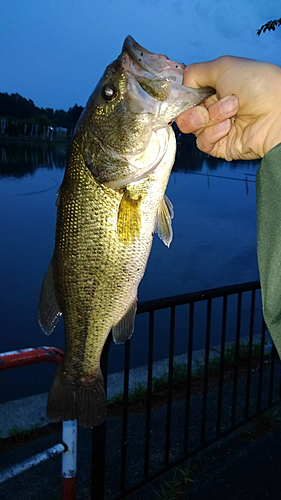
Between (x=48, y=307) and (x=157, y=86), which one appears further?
(x=48, y=307)

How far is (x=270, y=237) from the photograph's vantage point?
1.58 metres

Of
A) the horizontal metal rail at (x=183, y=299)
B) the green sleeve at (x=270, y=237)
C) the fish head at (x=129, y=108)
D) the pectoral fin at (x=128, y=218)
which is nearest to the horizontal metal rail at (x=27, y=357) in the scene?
the horizontal metal rail at (x=183, y=299)

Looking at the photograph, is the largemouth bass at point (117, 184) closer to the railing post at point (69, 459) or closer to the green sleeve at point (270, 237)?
the green sleeve at point (270, 237)

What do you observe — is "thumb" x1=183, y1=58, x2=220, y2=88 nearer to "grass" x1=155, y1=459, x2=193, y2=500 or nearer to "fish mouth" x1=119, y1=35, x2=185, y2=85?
"fish mouth" x1=119, y1=35, x2=185, y2=85

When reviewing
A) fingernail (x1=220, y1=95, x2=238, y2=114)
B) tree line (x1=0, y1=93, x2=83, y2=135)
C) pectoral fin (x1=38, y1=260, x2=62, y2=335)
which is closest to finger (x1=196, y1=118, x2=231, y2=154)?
fingernail (x1=220, y1=95, x2=238, y2=114)

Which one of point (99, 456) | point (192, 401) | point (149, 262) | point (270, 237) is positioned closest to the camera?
point (270, 237)

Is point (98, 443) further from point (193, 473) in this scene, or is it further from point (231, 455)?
point (231, 455)

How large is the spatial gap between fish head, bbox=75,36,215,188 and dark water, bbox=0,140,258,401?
4.86 meters

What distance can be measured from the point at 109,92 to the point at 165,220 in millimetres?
606

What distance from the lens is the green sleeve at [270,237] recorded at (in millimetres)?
1543

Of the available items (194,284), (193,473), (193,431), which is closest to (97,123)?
(193,473)

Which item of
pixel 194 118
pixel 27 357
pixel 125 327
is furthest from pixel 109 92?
pixel 27 357

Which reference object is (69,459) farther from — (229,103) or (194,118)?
(229,103)

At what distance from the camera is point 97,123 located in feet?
5.99
